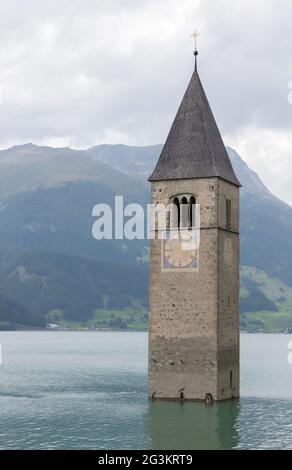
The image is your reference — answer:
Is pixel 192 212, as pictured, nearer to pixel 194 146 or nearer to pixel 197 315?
pixel 194 146

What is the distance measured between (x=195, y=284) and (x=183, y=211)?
4982mm

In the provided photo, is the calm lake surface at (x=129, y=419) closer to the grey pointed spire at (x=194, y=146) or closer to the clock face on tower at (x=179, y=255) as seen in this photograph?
the clock face on tower at (x=179, y=255)

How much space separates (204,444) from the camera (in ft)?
145

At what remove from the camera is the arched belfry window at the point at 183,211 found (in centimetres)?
5772

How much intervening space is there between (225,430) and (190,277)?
12.0m

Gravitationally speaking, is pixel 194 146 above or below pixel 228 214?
above

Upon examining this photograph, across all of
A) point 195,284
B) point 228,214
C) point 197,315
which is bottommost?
point 197,315

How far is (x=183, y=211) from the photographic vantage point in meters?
58.0

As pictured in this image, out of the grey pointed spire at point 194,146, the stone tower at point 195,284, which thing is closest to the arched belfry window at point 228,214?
the stone tower at point 195,284

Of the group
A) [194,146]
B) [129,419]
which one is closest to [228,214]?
[194,146]

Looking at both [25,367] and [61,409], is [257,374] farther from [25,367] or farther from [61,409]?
[61,409]

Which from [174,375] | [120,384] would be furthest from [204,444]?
[120,384]

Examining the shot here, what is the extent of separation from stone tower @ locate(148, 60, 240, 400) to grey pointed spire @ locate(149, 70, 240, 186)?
7cm

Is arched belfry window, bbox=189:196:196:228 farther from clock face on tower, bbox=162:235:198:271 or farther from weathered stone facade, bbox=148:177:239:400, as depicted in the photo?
clock face on tower, bbox=162:235:198:271
